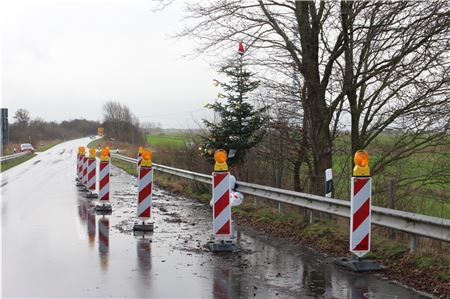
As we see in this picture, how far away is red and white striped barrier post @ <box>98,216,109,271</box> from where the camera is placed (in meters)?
7.69

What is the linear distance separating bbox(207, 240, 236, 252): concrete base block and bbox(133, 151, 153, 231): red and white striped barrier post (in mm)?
2236

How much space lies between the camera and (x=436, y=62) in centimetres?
1005

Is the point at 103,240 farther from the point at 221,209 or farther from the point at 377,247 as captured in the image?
the point at 377,247

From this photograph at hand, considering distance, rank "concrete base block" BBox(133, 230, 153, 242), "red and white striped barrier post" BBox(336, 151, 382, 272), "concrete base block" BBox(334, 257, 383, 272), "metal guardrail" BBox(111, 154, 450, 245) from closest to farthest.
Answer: "metal guardrail" BBox(111, 154, 450, 245) < "concrete base block" BBox(334, 257, 383, 272) < "red and white striped barrier post" BBox(336, 151, 382, 272) < "concrete base block" BBox(133, 230, 153, 242)

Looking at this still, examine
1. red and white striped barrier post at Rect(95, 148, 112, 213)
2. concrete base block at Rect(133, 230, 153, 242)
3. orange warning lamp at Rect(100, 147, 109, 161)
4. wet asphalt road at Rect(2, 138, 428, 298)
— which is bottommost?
concrete base block at Rect(133, 230, 153, 242)

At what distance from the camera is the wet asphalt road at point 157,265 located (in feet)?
20.1

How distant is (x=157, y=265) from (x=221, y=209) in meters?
1.86

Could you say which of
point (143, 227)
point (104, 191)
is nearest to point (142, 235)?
point (143, 227)

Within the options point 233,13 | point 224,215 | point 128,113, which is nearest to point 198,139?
point 233,13

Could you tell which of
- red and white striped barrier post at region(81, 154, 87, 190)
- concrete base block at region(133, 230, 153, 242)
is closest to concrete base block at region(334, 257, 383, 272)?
concrete base block at region(133, 230, 153, 242)

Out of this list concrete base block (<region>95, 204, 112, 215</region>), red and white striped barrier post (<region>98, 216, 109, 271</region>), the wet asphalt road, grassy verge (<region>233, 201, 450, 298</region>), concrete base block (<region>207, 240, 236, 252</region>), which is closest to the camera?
the wet asphalt road

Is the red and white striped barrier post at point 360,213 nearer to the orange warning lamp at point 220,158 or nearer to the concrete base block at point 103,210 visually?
the orange warning lamp at point 220,158

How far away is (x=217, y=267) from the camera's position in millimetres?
7383

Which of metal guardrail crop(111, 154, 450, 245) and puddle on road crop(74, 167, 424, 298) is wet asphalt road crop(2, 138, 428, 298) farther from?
metal guardrail crop(111, 154, 450, 245)
